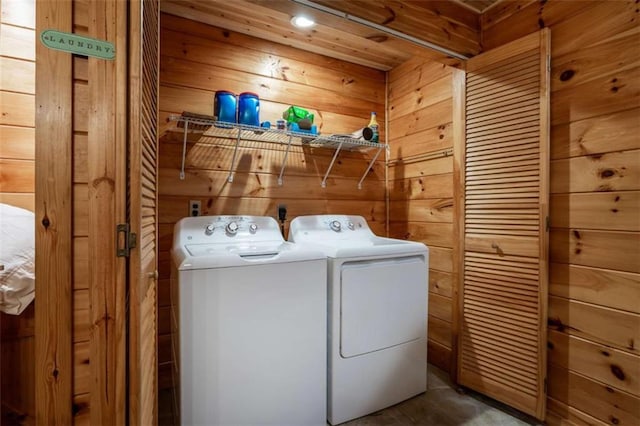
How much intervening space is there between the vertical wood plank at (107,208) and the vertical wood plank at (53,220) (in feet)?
0.16

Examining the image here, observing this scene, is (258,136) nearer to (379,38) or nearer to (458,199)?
(379,38)

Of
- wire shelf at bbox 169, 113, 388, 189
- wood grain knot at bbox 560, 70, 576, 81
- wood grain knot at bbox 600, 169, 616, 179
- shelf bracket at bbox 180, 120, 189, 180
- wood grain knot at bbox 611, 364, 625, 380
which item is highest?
wood grain knot at bbox 560, 70, 576, 81

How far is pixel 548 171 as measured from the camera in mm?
1527

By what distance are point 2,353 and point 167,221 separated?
3.56 feet

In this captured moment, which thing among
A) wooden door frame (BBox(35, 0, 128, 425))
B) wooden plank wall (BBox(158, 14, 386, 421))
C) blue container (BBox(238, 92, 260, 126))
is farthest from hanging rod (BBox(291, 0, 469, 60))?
wooden door frame (BBox(35, 0, 128, 425))

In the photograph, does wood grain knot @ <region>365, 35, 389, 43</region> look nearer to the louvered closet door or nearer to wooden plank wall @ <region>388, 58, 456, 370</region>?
the louvered closet door

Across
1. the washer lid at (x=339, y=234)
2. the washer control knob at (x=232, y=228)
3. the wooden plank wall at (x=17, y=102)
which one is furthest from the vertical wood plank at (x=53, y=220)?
the washer lid at (x=339, y=234)

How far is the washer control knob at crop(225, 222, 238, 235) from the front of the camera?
1779 millimetres

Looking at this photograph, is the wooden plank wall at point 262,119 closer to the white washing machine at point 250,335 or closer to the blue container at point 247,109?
the blue container at point 247,109

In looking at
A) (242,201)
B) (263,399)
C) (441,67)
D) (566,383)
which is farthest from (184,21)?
(566,383)

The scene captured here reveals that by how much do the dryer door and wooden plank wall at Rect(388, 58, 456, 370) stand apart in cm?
34

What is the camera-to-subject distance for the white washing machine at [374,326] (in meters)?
1.57

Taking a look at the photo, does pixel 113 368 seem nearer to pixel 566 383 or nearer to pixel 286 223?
pixel 286 223

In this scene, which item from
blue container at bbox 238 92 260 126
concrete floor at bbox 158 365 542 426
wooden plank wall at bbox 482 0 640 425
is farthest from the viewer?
blue container at bbox 238 92 260 126
